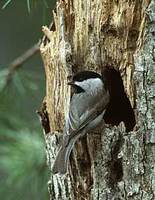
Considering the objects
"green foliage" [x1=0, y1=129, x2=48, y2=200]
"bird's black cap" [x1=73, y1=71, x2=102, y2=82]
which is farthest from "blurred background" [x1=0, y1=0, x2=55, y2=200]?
"bird's black cap" [x1=73, y1=71, x2=102, y2=82]

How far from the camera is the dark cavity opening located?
3.63 m

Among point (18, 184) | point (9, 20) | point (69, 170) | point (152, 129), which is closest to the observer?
point (152, 129)

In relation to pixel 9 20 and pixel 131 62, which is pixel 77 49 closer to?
pixel 131 62

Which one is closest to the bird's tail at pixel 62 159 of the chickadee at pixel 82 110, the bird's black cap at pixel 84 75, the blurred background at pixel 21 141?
the chickadee at pixel 82 110

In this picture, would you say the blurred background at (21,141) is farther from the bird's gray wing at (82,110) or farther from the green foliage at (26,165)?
the bird's gray wing at (82,110)

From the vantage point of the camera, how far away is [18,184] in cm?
452

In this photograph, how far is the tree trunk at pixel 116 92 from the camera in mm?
3279

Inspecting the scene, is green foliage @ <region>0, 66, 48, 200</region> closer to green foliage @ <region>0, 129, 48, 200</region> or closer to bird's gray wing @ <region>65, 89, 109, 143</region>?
green foliage @ <region>0, 129, 48, 200</region>

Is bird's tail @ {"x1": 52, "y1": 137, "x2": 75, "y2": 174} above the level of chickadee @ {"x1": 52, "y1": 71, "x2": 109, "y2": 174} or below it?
below

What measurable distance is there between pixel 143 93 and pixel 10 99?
1445mm

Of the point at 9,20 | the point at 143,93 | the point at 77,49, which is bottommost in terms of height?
the point at 143,93

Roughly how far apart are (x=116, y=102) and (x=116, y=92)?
0.04m

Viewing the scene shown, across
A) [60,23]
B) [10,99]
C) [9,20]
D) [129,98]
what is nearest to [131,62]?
[129,98]

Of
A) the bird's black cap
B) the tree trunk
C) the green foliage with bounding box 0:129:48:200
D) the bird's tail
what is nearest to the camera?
the tree trunk
